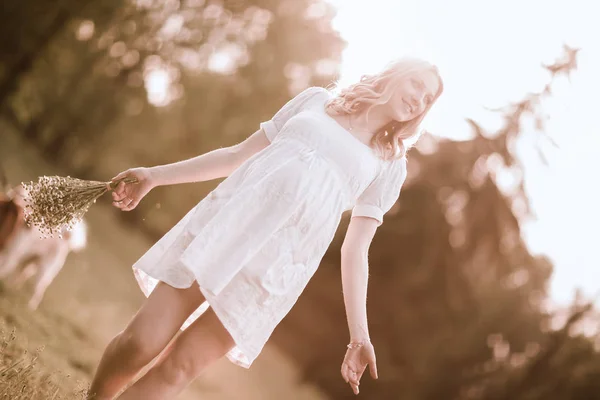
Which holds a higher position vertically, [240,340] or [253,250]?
[253,250]

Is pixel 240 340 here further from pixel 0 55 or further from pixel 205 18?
pixel 0 55

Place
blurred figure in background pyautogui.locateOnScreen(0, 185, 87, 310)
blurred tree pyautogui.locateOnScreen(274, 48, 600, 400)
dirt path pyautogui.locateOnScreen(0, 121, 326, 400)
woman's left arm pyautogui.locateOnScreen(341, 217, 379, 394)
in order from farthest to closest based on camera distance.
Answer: blurred tree pyautogui.locateOnScreen(274, 48, 600, 400) → dirt path pyautogui.locateOnScreen(0, 121, 326, 400) → blurred figure in background pyautogui.locateOnScreen(0, 185, 87, 310) → woman's left arm pyautogui.locateOnScreen(341, 217, 379, 394)

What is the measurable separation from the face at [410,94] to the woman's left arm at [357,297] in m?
0.44

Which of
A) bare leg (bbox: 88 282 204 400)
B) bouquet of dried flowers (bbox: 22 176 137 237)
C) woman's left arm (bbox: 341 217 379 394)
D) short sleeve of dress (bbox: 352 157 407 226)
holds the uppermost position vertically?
bouquet of dried flowers (bbox: 22 176 137 237)

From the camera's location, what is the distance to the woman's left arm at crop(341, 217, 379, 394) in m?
2.83

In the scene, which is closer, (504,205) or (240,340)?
(240,340)

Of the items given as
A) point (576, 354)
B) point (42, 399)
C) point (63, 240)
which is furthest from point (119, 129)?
point (42, 399)

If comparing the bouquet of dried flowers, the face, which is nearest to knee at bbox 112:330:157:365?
the bouquet of dried flowers

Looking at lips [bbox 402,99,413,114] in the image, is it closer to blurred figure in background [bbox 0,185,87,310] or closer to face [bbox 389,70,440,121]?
face [bbox 389,70,440,121]

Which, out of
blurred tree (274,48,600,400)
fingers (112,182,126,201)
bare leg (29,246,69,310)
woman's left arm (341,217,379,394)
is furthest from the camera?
blurred tree (274,48,600,400)

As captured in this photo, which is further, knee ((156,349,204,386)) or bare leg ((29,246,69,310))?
bare leg ((29,246,69,310))

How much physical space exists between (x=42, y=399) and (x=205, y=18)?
30.7 ft

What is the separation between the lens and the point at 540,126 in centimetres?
719

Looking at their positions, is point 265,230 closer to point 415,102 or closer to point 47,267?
point 415,102
